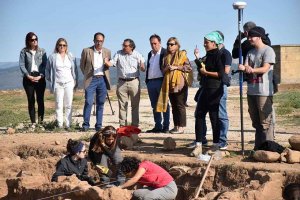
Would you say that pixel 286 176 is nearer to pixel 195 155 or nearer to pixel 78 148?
pixel 195 155

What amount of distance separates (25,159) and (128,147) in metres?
1.87

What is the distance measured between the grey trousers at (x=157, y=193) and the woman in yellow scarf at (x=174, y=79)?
3330mm

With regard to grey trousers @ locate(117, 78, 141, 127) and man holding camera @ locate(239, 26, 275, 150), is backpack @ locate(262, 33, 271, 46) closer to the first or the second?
man holding camera @ locate(239, 26, 275, 150)

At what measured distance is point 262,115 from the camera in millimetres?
8625

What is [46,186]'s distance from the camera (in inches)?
330

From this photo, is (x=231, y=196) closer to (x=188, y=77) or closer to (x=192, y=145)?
(x=192, y=145)

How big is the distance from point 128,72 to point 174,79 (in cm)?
108

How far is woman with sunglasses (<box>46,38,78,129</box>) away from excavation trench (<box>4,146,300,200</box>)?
107 inches

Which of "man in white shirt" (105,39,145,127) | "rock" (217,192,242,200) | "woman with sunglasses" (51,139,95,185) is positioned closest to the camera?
"rock" (217,192,242,200)

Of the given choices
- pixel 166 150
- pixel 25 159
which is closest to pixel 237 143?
pixel 166 150

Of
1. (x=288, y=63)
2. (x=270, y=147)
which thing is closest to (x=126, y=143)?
(x=270, y=147)

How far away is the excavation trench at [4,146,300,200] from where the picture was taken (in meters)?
7.53

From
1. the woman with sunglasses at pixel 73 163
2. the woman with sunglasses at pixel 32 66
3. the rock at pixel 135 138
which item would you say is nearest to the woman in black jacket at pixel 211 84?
the rock at pixel 135 138

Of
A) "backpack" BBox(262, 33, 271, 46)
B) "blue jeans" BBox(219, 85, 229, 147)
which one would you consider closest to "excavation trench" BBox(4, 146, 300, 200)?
Answer: "blue jeans" BBox(219, 85, 229, 147)
